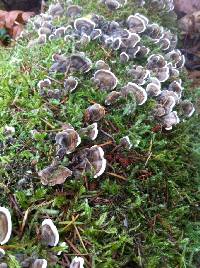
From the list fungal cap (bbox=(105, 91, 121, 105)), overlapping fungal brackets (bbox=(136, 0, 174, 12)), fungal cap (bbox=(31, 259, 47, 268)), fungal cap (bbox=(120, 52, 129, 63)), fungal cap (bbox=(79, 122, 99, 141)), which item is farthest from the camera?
overlapping fungal brackets (bbox=(136, 0, 174, 12))

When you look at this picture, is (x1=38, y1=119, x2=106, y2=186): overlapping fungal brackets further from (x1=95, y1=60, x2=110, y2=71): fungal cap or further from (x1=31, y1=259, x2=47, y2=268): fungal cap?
(x1=95, y1=60, x2=110, y2=71): fungal cap

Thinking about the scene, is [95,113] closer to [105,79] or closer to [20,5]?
[105,79]

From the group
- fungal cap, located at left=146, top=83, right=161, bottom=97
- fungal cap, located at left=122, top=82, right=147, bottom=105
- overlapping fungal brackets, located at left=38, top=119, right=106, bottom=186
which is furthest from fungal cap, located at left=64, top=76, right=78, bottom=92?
fungal cap, located at left=146, top=83, right=161, bottom=97

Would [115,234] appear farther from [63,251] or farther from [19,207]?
[19,207]

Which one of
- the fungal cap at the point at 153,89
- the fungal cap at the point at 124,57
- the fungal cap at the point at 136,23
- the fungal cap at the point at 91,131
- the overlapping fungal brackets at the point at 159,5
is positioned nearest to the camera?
the fungal cap at the point at 91,131

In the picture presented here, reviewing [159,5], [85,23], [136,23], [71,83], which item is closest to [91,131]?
[71,83]

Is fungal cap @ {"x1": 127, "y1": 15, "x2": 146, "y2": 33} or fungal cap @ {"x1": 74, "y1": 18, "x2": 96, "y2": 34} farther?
fungal cap @ {"x1": 127, "y1": 15, "x2": 146, "y2": 33}

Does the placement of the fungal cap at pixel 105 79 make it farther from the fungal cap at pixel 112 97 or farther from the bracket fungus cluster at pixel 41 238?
the bracket fungus cluster at pixel 41 238

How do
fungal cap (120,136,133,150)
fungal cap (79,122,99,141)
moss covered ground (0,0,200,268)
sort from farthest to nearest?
1. fungal cap (120,136,133,150)
2. fungal cap (79,122,99,141)
3. moss covered ground (0,0,200,268)

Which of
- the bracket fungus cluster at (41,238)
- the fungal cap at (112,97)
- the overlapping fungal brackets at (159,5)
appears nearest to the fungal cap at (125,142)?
the fungal cap at (112,97)
